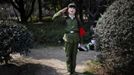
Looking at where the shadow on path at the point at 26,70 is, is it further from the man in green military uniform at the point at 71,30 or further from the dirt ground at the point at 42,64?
the man in green military uniform at the point at 71,30

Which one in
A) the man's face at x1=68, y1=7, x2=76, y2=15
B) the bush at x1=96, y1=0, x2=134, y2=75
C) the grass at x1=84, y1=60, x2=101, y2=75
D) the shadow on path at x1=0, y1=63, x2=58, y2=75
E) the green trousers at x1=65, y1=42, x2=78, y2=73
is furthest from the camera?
the shadow on path at x1=0, y1=63, x2=58, y2=75

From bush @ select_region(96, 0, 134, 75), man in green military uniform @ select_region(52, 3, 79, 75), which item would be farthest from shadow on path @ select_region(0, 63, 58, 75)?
bush @ select_region(96, 0, 134, 75)

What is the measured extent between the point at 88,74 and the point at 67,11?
164cm

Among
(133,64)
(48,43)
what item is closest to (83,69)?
(133,64)

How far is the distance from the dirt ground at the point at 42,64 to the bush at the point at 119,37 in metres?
0.88

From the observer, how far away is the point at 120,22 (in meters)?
7.37

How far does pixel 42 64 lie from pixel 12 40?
132 cm

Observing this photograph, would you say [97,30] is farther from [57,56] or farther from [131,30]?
[57,56]

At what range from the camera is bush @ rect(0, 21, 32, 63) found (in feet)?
27.6

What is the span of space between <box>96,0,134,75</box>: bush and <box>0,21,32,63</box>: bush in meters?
2.08

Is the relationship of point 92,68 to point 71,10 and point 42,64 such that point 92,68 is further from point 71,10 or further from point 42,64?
point 71,10

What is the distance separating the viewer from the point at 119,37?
287 inches

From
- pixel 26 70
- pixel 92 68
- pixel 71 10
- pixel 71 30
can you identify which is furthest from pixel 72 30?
pixel 26 70

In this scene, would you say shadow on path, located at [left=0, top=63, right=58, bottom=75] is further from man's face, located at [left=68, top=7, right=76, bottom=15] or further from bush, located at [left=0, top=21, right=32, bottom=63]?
man's face, located at [left=68, top=7, right=76, bottom=15]
